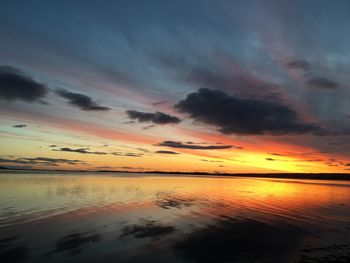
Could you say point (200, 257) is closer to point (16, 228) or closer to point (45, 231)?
point (45, 231)

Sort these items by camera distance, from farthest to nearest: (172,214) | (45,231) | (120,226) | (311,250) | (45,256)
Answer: (172,214)
(120,226)
(45,231)
(311,250)
(45,256)

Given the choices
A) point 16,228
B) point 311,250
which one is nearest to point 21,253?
point 16,228

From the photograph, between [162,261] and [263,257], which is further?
[263,257]

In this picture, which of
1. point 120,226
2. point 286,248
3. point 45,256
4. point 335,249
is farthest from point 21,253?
point 335,249

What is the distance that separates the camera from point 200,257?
15.0 metres

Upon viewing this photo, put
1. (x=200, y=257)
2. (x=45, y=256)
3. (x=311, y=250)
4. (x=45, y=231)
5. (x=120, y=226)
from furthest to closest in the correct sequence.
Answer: (x=120, y=226), (x=45, y=231), (x=311, y=250), (x=200, y=257), (x=45, y=256)

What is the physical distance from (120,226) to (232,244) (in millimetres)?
8091

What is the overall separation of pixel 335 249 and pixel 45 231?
1708 centimetres

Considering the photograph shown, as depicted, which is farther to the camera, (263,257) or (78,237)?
(78,237)

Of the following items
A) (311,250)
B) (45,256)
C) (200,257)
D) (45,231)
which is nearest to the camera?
(45,256)

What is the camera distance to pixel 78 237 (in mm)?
17891

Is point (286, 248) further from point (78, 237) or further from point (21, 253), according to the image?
point (21, 253)

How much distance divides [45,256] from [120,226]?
790cm

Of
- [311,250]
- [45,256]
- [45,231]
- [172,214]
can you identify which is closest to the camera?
[45,256]
